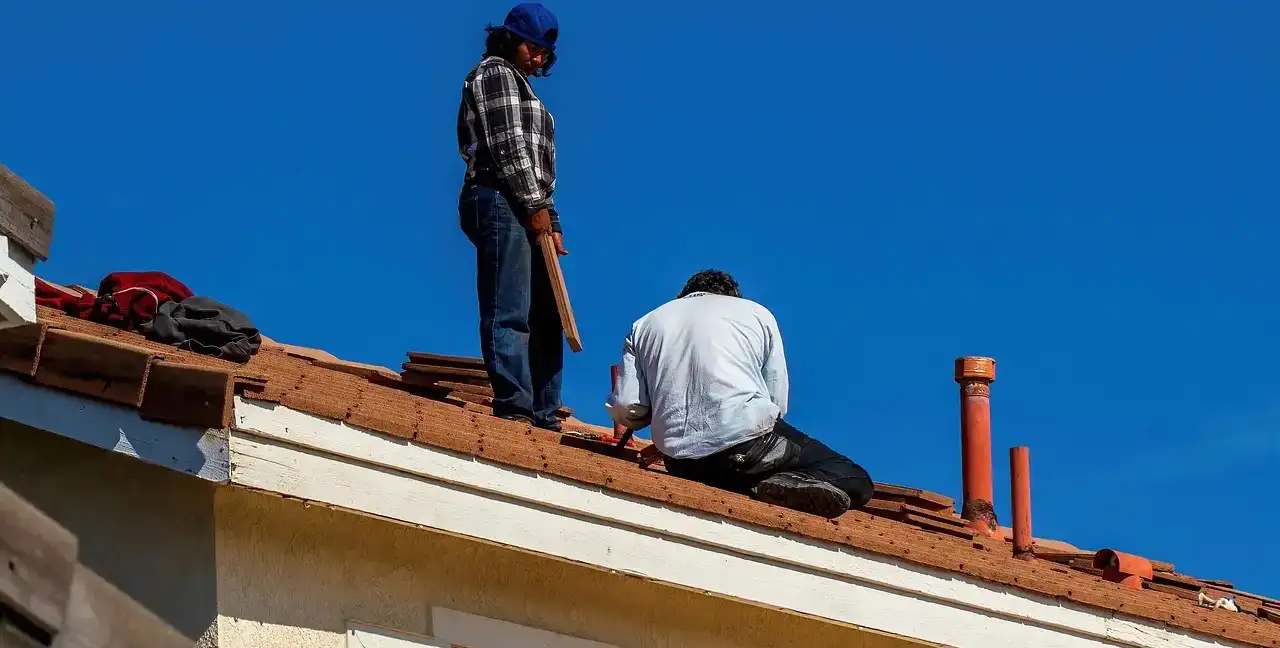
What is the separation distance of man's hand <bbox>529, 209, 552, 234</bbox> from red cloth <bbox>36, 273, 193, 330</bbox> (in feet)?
5.13

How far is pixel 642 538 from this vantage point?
643 centimetres

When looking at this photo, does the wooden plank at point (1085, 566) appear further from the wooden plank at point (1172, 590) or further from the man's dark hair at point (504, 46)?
the man's dark hair at point (504, 46)

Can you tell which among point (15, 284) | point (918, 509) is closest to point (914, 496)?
point (918, 509)

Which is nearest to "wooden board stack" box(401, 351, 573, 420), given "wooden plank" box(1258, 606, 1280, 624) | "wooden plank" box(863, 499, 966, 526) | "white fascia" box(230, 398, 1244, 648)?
"wooden plank" box(863, 499, 966, 526)

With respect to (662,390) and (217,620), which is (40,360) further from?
(662,390)

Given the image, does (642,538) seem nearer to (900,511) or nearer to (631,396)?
(631,396)

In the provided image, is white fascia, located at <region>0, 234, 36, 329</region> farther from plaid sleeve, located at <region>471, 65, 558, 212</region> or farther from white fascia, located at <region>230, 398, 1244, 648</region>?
plaid sleeve, located at <region>471, 65, 558, 212</region>

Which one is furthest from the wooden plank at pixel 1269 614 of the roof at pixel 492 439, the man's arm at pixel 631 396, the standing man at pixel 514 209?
the standing man at pixel 514 209

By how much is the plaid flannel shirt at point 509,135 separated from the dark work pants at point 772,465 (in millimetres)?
1407

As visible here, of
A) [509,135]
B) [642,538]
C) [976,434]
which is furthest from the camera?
[976,434]

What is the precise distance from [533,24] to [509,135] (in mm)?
560

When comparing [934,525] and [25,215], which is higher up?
[934,525]

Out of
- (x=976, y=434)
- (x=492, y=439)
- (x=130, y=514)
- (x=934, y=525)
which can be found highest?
(x=976, y=434)

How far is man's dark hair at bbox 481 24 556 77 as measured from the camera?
8.48 meters
